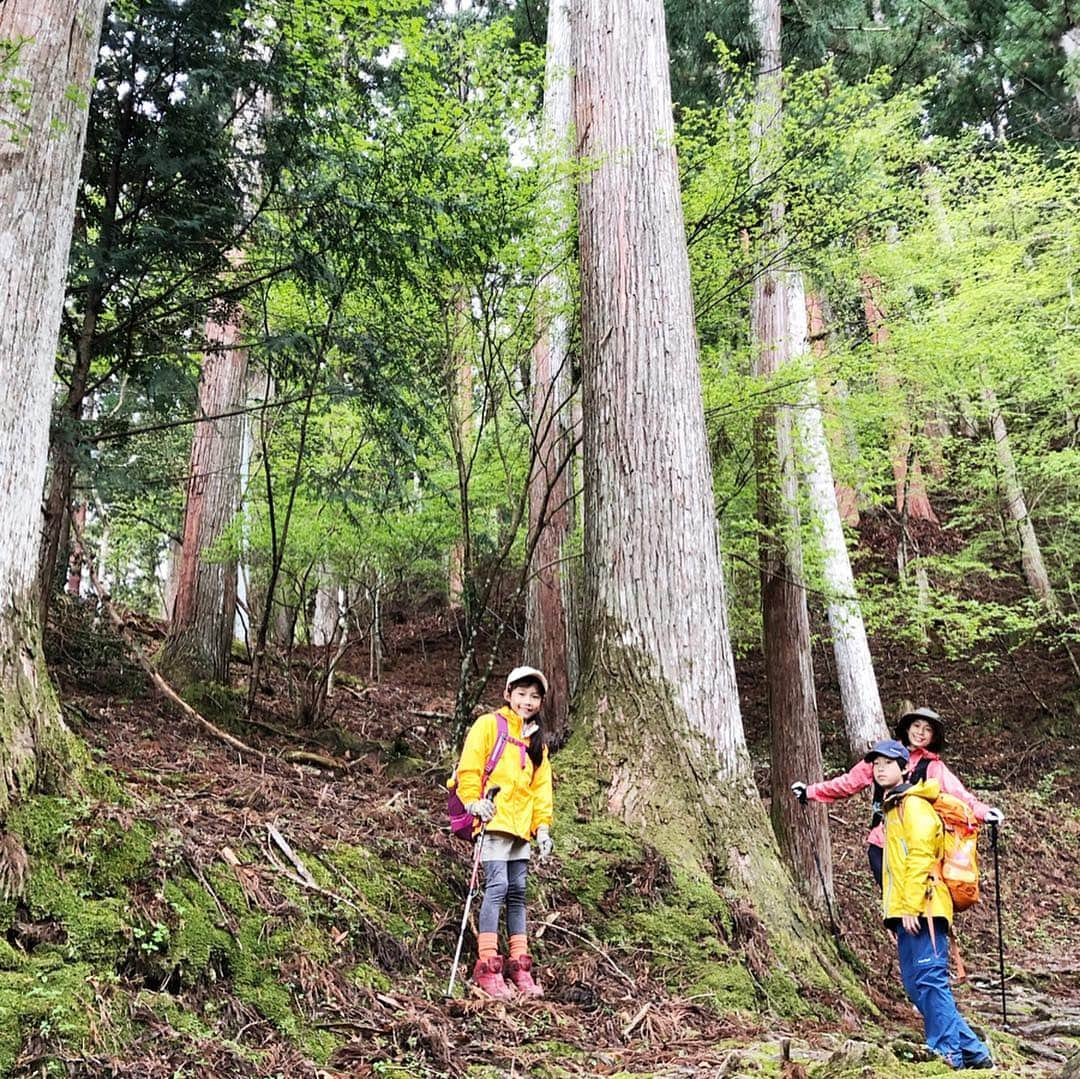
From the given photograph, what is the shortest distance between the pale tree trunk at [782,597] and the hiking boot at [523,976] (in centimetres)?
414

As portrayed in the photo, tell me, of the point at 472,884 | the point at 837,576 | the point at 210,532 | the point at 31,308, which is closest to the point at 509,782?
the point at 472,884

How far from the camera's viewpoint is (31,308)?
359cm

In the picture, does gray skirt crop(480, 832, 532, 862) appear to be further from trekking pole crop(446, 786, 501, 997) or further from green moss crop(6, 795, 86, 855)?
green moss crop(6, 795, 86, 855)

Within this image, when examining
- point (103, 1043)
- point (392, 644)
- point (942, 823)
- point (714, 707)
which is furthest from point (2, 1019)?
point (392, 644)

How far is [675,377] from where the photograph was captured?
5.50 m

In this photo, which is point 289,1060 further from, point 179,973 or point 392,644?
point 392,644

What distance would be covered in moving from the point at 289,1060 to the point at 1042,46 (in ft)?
61.9

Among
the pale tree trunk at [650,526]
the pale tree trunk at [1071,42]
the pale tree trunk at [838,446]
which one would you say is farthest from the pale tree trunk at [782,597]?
the pale tree trunk at [1071,42]

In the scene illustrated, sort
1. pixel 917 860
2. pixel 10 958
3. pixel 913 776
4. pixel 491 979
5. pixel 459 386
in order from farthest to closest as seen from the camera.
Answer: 1. pixel 459 386
2. pixel 913 776
3. pixel 917 860
4. pixel 491 979
5. pixel 10 958

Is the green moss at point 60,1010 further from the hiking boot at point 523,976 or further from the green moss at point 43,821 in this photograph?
the hiking boot at point 523,976

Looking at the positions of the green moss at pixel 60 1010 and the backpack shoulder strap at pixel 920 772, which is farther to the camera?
the backpack shoulder strap at pixel 920 772

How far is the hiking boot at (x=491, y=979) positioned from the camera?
145 inches

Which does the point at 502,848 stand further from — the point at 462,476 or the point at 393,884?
the point at 462,476

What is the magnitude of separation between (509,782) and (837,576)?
6905 millimetres
